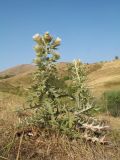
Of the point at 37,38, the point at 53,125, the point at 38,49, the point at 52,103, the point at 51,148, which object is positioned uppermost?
the point at 37,38

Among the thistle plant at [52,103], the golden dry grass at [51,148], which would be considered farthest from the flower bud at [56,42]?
the golden dry grass at [51,148]

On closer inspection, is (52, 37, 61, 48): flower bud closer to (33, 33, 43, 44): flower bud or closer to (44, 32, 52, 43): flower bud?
(44, 32, 52, 43): flower bud

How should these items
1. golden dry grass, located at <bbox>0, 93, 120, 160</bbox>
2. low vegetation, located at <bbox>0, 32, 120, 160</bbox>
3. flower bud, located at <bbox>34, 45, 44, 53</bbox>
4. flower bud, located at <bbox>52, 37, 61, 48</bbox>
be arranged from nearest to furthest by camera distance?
golden dry grass, located at <bbox>0, 93, 120, 160</bbox>
low vegetation, located at <bbox>0, 32, 120, 160</bbox>
flower bud, located at <bbox>52, 37, 61, 48</bbox>
flower bud, located at <bbox>34, 45, 44, 53</bbox>

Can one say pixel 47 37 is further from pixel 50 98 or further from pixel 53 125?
pixel 53 125

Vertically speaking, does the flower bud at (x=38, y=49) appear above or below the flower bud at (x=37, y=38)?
below

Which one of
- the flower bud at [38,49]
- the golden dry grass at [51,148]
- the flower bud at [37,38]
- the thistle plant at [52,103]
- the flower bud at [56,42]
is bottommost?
the golden dry grass at [51,148]

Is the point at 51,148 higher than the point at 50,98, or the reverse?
the point at 50,98

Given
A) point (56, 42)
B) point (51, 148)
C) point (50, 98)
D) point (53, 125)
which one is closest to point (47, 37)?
point (56, 42)

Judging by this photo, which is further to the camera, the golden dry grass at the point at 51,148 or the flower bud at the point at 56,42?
the flower bud at the point at 56,42

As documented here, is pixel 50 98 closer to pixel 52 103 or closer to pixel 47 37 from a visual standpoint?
pixel 52 103

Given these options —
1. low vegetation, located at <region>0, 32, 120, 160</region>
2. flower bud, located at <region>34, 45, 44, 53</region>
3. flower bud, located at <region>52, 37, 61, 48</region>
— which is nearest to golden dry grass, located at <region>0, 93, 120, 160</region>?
low vegetation, located at <region>0, 32, 120, 160</region>

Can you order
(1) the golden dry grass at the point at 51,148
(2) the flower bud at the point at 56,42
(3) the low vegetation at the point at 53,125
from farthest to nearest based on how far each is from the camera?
(2) the flower bud at the point at 56,42, (3) the low vegetation at the point at 53,125, (1) the golden dry grass at the point at 51,148

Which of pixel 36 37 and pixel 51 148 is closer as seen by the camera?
pixel 51 148

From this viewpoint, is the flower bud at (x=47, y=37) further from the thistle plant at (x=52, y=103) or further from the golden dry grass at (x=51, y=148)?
the golden dry grass at (x=51, y=148)
